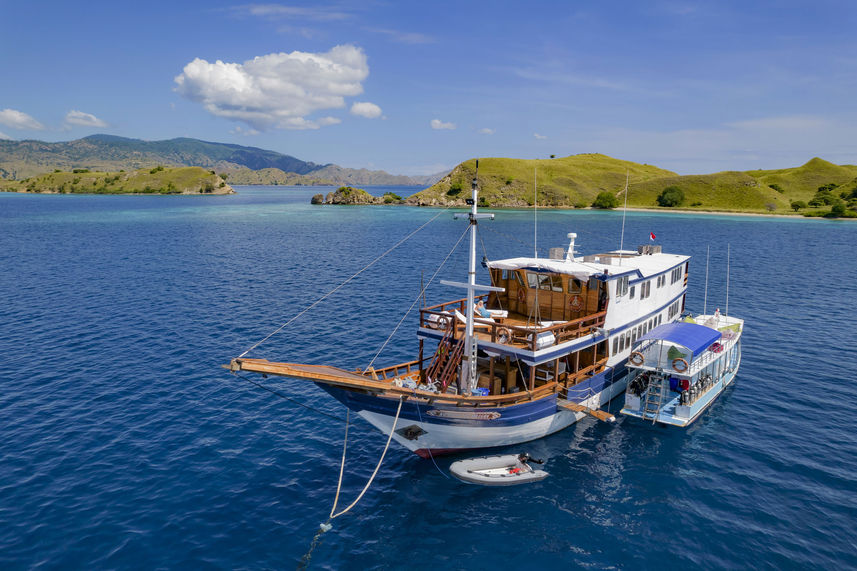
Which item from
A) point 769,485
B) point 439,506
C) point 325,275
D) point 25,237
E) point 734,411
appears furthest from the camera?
point 25,237

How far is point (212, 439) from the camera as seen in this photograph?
946 inches

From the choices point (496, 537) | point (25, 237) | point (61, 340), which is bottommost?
point (496, 537)

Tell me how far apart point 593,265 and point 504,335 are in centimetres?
803

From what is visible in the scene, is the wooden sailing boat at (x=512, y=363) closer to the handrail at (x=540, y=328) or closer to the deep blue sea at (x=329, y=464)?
the handrail at (x=540, y=328)

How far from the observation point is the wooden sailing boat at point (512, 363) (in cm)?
1981

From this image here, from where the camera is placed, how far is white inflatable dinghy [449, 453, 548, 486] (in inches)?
786

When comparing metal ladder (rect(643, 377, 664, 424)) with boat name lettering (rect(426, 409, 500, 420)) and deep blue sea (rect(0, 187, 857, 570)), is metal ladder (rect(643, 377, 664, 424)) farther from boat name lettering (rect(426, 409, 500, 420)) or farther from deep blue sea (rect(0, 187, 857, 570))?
boat name lettering (rect(426, 409, 500, 420))

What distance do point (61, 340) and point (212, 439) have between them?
21778 mm

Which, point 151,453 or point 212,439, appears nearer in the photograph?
point 151,453

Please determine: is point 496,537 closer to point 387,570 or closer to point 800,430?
point 387,570

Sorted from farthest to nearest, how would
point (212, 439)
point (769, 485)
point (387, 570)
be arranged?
point (212, 439)
point (769, 485)
point (387, 570)

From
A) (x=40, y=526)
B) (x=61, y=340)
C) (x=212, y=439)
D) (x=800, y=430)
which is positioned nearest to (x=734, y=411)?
(x=800, y=430)

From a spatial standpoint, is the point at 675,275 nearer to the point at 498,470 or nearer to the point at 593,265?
the point at 593,265

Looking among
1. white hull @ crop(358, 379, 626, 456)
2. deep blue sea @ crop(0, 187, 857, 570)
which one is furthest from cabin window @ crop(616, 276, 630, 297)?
white hull @ crop(358, 379, 626, 456)
